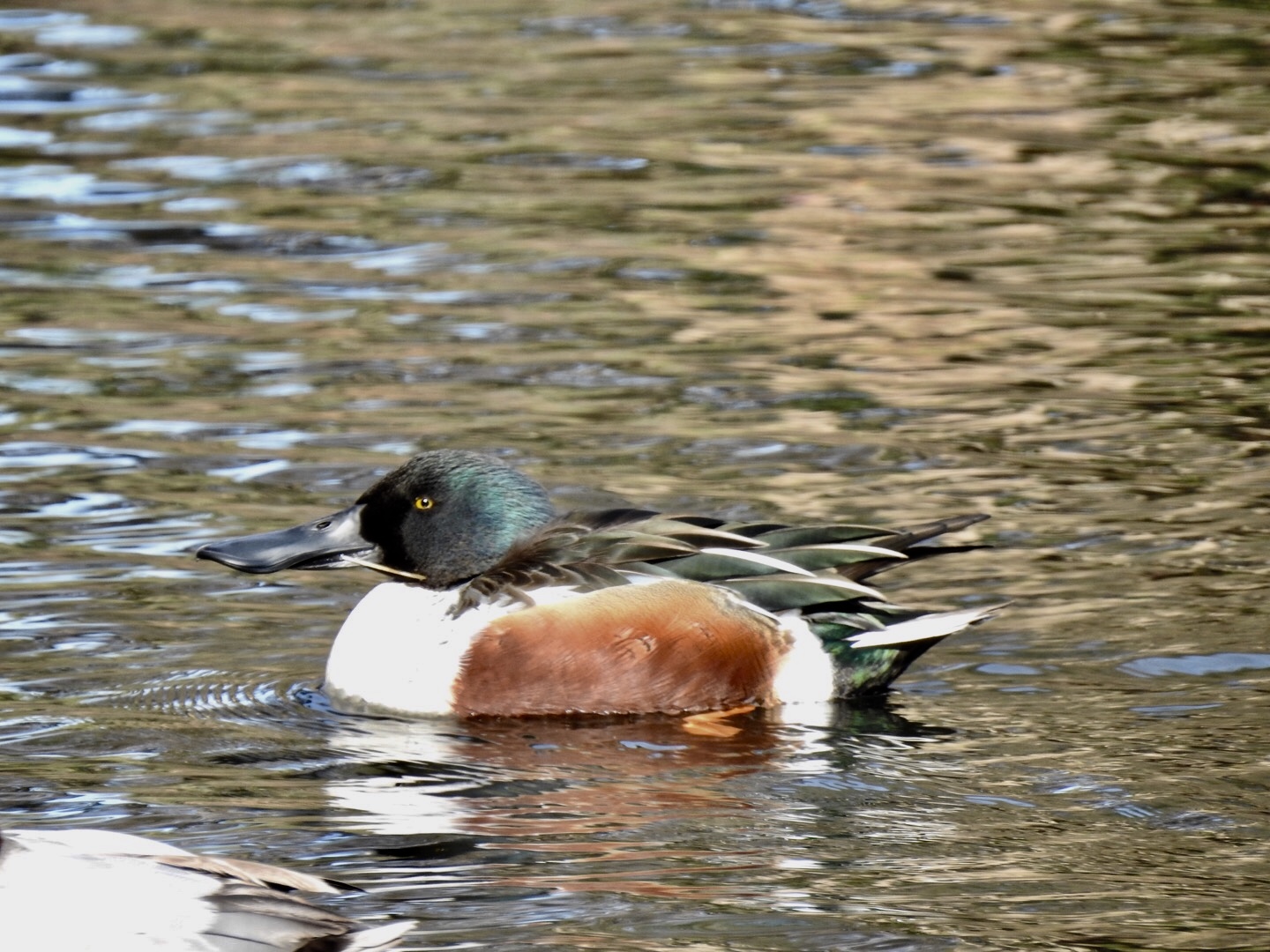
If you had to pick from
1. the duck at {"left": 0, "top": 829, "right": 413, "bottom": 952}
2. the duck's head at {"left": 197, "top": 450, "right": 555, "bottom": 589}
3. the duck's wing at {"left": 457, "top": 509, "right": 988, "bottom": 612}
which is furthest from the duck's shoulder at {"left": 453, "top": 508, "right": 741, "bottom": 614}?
the duck at {"left": 0, "top": 829, "right": 413, "bottom": 952}

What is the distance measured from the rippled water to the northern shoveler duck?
13 centimetres

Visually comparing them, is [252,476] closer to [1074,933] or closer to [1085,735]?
[1085,735]

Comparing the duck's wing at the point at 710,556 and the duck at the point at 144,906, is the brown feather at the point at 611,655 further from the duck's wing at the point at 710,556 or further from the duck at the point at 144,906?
the duck at the point at 144,906

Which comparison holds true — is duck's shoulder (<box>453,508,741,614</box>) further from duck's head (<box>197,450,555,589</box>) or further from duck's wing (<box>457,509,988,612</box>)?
duck's head (<box>197,450,555,589</box>)

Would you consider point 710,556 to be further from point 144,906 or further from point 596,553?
point 144,906

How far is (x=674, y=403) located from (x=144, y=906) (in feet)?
18.2

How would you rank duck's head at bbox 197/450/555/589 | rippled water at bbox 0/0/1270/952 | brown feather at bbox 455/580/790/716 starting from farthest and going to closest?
1. duck's head at bbox 197/450/555/589
2. brown feather at bbox 455/580/790/716
3. rippled water at bbox 0/0/1270/952

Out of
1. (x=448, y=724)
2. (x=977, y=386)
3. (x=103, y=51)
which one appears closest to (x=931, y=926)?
(x=448, y=724)

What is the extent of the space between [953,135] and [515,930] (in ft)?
33.2

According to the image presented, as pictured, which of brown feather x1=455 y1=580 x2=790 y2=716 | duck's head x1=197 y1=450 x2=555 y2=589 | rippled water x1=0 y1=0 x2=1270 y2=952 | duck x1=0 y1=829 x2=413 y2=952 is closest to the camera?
duck x1=0 y1=829 x2=413 y2=952

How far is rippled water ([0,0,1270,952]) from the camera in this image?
5355mm

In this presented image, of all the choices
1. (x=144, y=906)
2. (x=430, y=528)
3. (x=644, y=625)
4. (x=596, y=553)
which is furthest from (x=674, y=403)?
(x=144, y=906)

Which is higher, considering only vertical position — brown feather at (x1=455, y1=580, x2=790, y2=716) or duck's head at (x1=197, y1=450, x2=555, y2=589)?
duck's head at (x1=197, y1=450, x2=555, y2=589)

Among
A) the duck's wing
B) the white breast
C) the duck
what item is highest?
the duck
